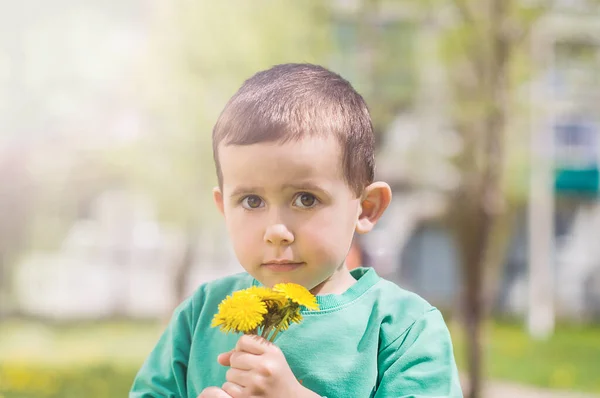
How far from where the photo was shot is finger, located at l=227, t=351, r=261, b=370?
5.32 feet

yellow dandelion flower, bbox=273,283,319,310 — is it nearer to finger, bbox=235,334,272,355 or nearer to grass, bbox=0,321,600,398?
finger, bbox=235,334,272,355

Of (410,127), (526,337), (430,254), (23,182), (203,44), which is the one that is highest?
(203,44)

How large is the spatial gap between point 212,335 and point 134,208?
11979mm

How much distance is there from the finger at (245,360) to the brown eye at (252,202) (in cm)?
32

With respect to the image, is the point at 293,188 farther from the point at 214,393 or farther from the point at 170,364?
the point at 170,364

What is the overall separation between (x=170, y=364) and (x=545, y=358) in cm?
923

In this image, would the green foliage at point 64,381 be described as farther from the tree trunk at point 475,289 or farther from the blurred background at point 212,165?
the tree trunk at point 475,289

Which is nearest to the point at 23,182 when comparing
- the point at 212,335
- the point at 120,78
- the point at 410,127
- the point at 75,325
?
the point at 75,325

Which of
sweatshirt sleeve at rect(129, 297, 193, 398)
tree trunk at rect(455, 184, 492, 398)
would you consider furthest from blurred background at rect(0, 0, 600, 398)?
sweatshirt sleeve at rect(129, 297, 193, 398)

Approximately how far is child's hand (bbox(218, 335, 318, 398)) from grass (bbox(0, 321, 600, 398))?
589cm

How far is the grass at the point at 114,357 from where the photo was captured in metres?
7.86

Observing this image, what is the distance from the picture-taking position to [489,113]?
22.7 feet

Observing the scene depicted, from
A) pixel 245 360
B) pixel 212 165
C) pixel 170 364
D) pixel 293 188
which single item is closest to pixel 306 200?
pixel 293 188

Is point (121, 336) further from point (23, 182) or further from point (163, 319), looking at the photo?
point (23, 182)
